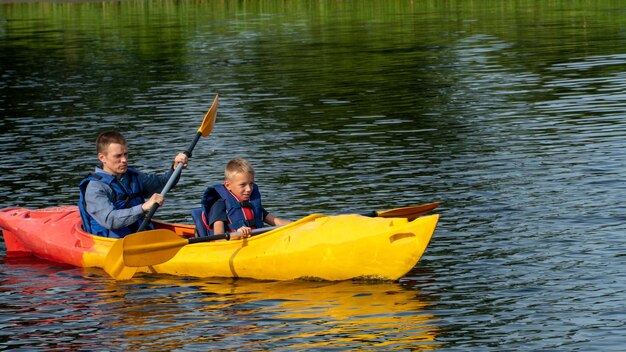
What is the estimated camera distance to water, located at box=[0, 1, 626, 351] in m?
9.48

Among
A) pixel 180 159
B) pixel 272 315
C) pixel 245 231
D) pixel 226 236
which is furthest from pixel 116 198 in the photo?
pixel 272 315

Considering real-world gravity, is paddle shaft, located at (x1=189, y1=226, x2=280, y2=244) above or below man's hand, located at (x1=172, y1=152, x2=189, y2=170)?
below

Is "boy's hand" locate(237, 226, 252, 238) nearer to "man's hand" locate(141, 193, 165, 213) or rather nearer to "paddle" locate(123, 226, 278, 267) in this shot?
"paddle" locate(123, 226, 278, 267)

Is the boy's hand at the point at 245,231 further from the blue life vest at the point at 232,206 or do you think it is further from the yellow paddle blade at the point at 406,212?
the yellow paddle blade at the point at 406,212

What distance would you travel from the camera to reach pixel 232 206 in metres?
11.2

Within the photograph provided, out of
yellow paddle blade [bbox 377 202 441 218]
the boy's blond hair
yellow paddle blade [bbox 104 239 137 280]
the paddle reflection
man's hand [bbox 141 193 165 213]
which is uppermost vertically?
the boy's blond hair

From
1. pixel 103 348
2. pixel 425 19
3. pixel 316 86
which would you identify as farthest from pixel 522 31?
pixel 103 348

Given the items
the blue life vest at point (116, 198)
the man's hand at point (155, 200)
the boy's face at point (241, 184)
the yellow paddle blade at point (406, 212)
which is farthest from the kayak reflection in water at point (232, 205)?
the yellow paddle blade at point (406, 212)

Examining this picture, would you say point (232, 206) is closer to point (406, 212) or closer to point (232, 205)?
point (232, 205)

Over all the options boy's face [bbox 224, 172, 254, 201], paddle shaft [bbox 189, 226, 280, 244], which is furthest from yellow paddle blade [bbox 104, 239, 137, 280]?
boy's face [bbox 224, 172, 254, 201]

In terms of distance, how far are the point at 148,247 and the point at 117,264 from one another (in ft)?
1.10

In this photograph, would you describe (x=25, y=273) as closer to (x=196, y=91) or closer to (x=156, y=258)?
(x=156, y=258)

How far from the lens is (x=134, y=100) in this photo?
24672 mm

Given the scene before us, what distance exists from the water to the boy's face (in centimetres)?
78
